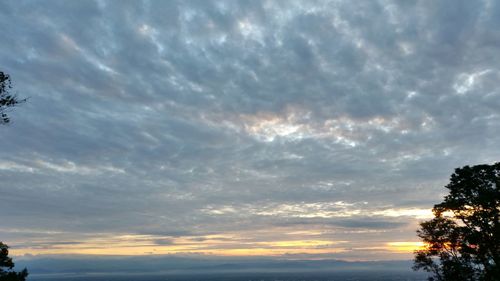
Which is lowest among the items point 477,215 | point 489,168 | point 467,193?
point 477,215

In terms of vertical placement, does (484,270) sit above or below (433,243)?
below

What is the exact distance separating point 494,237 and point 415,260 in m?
8.87

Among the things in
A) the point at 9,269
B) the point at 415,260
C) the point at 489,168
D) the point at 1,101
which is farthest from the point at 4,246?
the point at 489,168

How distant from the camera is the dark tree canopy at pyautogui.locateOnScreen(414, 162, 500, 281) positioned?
29.2 metres

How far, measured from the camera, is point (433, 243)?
3447 centimetres

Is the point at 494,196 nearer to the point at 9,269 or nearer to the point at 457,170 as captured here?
the point at 457,170

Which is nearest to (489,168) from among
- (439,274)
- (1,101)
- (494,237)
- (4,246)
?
(494,237)

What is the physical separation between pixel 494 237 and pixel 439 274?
765 centimetres

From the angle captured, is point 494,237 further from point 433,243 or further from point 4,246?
point 4,246

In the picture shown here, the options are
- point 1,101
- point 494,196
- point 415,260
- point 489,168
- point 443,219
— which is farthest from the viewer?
point 415,260

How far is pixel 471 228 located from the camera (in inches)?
1197

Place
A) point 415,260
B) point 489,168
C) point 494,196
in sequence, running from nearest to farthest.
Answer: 1. point 494,196
2. point 489,168
3. point 415,260

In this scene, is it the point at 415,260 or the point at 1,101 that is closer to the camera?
the point at 1,101

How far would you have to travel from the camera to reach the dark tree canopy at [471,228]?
95.9ft
